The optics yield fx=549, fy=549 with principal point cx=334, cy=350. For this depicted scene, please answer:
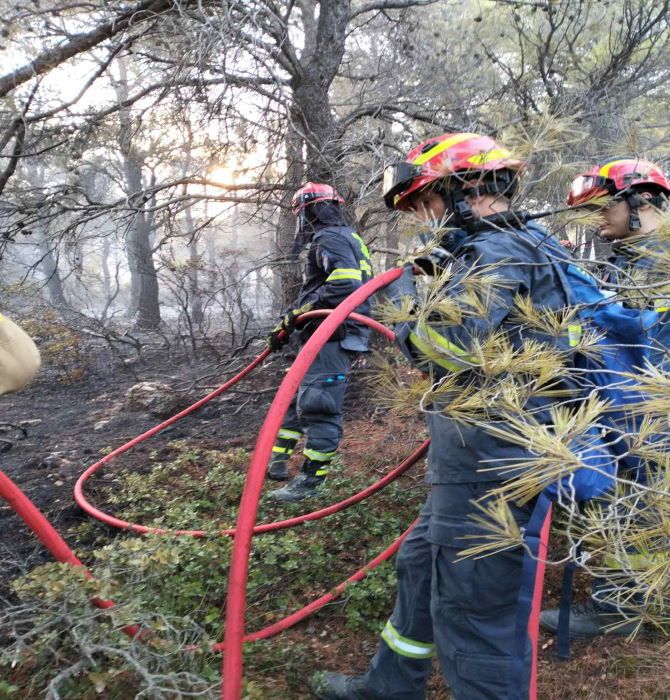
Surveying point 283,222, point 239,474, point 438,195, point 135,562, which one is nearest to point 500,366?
point 438,195

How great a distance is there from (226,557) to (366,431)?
3.04 metres

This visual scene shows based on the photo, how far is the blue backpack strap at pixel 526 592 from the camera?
163 centimetres

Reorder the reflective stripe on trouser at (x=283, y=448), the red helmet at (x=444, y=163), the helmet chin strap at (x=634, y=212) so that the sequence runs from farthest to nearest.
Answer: the reflective stripe on trouser at (x=283, y=448), the helmet chin strap at (x=634, y=212), the red helmet at (x=444, y=163)

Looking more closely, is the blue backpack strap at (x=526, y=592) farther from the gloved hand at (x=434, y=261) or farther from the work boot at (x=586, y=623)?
the work boot at (x=586, y=623)

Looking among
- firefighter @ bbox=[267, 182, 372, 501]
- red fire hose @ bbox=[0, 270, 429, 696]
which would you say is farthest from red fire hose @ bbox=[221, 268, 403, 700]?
firefighter @ bbox=[267, 182, 372, 501]

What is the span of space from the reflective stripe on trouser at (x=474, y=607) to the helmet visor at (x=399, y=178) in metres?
1.05

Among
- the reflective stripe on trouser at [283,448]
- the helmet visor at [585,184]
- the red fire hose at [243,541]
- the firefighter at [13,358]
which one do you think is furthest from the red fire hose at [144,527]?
the helmet visor at [585,184]

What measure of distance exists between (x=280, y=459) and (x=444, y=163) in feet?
10.9

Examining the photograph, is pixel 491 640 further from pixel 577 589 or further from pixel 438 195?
pixel 577 589

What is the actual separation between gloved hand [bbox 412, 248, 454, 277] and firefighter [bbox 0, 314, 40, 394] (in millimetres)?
1209

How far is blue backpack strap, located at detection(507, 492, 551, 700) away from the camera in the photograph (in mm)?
1631

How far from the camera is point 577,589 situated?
3.20 meters

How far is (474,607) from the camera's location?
1.79 metres

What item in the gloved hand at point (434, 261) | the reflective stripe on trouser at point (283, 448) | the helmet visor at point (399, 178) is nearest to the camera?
the gloved hand at point (434, 261)
